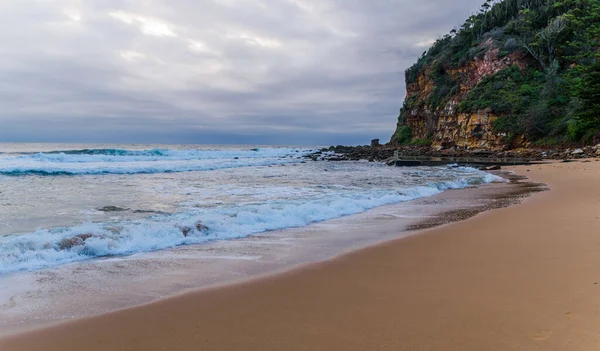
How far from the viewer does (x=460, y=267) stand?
158 inches

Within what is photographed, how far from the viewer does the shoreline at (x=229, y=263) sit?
Result: 10.3ft

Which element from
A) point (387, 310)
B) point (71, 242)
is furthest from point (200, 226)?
point (387, 310)

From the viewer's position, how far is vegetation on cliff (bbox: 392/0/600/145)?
32753mm

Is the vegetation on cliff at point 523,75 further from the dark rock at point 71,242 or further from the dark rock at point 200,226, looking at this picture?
the dark rock at point 71,242

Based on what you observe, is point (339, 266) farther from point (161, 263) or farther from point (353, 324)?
point (161, 263)

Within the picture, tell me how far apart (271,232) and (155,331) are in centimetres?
398

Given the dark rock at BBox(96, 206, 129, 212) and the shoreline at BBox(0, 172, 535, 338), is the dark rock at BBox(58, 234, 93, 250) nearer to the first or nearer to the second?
the shoreline at BBox(0, 172, 535, 338)

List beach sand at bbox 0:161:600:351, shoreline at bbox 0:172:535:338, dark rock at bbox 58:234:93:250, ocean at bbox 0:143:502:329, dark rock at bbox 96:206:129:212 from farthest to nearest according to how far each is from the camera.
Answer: dark rock at bbox 96:206:129:212
dark rock at bbox 58:234:93:250
ocean at bbox 0:143:502:329
shoreline at bbox 0:172:535:338
beach sand at bbox 0:161:600:351

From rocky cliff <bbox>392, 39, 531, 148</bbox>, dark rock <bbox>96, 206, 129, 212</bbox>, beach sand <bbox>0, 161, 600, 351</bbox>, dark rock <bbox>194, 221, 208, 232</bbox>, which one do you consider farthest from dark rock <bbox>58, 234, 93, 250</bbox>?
rocky cliff <bbox>392, 39, 531, 148</bbox>

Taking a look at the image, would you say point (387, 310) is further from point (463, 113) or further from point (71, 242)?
point (463, 113)

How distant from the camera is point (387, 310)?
2.90 metres

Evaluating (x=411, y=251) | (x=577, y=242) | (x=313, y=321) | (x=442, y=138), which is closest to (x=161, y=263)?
(x=313, y=321)

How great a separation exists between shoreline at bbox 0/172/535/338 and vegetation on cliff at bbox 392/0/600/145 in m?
25.2

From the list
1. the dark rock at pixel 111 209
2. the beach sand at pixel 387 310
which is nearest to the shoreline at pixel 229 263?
the beach sand at pixel 387 310
